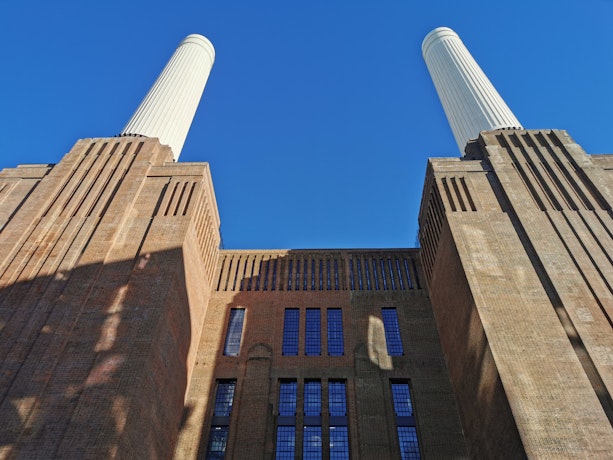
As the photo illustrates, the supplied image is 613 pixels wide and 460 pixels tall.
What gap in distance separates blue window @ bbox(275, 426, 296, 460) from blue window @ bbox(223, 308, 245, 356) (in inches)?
213

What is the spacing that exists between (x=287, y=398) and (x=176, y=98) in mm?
26243

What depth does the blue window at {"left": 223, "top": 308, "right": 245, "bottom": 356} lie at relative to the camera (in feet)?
85.9

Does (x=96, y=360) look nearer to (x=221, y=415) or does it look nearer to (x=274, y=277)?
(x=221, y=415)

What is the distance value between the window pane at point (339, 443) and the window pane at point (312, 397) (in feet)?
4.30

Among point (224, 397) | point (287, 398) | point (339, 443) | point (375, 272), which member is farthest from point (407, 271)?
point (224, 397)

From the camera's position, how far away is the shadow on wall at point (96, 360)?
15938 millimetres

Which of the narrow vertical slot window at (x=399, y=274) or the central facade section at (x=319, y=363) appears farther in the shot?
the narrow vertical slot window at (x=399, y=274)

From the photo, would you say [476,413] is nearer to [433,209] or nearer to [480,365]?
[480,365]

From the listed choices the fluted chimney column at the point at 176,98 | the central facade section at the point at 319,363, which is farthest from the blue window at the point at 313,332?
the fluted chimney column at the point at 176,98

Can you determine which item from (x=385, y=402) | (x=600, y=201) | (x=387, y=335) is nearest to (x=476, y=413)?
(x=385, y=402)

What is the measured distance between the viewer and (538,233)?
72.8 ft

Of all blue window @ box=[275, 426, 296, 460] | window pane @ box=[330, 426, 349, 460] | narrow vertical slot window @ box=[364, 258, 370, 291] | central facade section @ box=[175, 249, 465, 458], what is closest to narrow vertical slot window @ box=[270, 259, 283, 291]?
central facade section @ box=[175, 249, 465, 458]

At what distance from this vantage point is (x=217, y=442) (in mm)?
22141

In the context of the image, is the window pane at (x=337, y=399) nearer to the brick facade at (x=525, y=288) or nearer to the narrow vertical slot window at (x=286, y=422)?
the narrow vertical slot window at (x=286, y=422)
